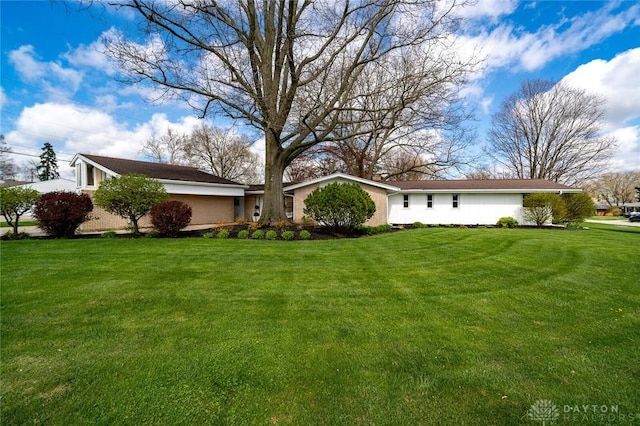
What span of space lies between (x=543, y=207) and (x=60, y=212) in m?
24.8

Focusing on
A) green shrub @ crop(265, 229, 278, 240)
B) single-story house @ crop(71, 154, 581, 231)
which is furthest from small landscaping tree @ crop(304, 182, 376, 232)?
single-story house @ crop(71, 154, 581, 231)

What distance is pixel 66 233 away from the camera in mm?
11578

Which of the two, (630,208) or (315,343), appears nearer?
(315,343)

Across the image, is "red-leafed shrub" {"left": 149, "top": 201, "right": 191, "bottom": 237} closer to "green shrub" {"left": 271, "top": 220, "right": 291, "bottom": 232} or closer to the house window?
"green shrub" {"left": 271, "top": 220, "right": 291, "bottom": 232}

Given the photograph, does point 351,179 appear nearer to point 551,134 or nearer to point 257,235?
point 257,235

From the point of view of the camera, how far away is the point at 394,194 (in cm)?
1888

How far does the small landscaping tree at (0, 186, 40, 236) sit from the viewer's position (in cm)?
1076

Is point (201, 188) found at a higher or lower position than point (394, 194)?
higher

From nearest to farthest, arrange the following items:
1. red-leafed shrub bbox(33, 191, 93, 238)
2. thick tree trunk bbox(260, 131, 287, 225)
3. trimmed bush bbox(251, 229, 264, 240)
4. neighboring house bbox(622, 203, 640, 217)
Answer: red-leafed shrub bbox(33, 191, 93, 238)
trimmed bush bbox(251, 229, 264, 240)
thick tree trunk bbox(260, 131, 287, 225)
neighboring house bbox(622, 203, 640, 217)

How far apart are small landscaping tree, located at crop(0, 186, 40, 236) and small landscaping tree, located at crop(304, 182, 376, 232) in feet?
37.8

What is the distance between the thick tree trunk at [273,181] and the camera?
14.3 m

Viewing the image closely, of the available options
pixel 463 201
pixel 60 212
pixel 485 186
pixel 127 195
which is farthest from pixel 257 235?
pixel 485 186

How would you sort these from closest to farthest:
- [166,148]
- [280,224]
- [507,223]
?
[280,224]
[507,223]
[166,148]

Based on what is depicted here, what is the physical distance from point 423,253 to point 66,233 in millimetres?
14159
